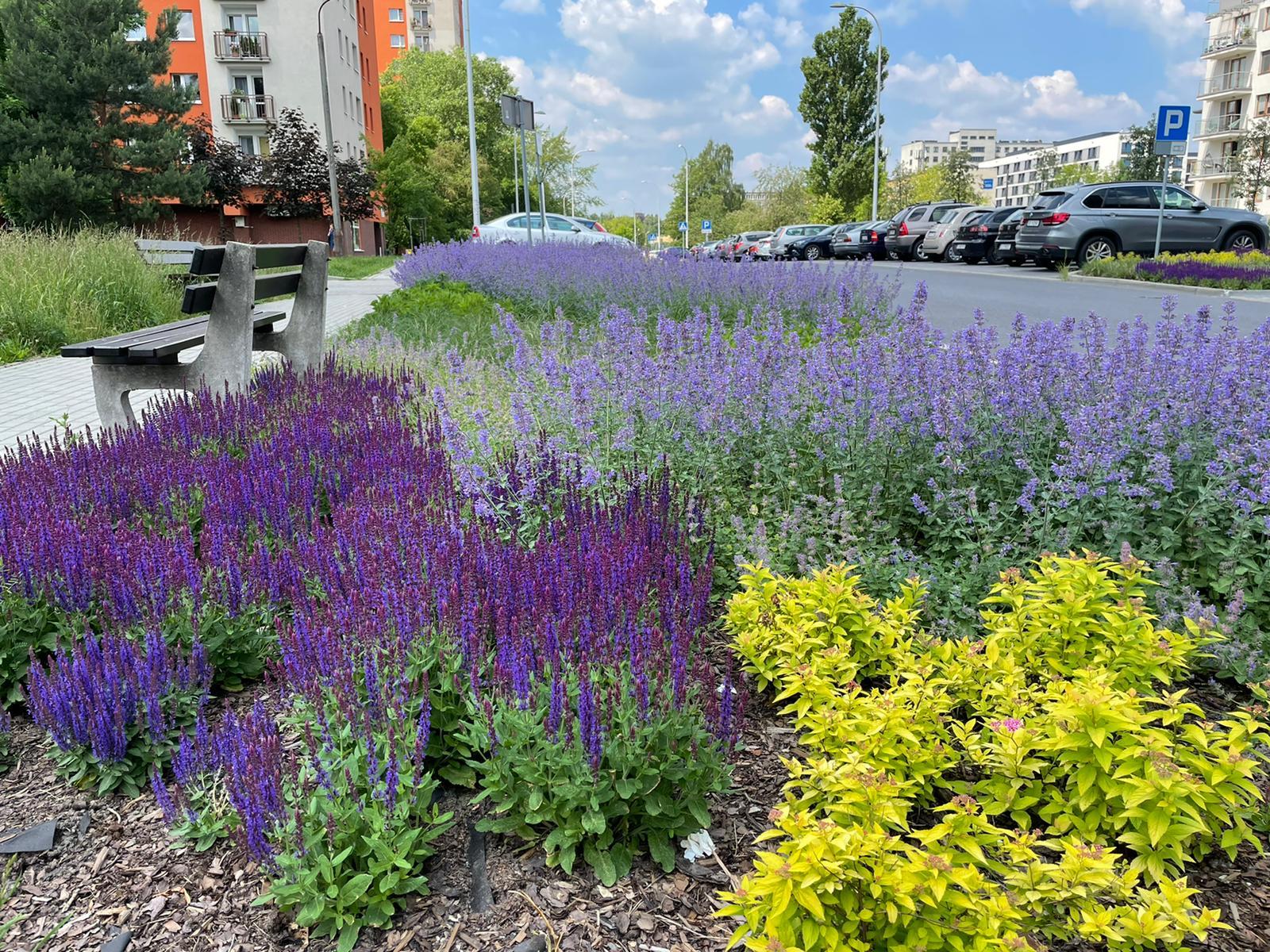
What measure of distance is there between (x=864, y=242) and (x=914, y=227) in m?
2.22

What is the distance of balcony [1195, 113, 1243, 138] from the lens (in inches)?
2977

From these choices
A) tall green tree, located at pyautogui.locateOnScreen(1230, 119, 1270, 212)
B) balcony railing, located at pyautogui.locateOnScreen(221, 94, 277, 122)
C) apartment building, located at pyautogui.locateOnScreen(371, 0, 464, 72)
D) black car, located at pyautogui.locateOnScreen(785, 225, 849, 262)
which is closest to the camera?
black car, located at pyautogui.locateOnScreen(785, 225, 849, 262)

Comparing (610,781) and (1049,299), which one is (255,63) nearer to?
(1049,299)

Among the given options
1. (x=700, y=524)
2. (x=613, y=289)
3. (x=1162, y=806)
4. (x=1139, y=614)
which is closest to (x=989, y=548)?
(x=1139, y=614)

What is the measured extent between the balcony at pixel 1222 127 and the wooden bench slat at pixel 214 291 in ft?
282

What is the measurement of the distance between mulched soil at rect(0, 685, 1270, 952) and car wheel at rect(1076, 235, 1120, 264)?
2656 cm

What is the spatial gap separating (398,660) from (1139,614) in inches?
86.6

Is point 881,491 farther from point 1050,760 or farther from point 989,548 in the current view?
point 1050,760

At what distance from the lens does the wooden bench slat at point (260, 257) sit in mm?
5305

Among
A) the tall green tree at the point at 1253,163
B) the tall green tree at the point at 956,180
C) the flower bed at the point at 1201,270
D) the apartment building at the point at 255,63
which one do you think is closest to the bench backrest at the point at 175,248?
the flower bed at the point at 1201,270

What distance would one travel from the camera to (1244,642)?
3211mm

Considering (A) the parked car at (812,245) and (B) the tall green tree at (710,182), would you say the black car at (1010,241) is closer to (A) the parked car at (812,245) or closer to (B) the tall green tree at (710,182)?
(A) the parked car at (812,245)

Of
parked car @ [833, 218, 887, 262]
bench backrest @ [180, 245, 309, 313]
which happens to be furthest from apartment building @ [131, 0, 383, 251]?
bench backrest @ [180, 245, 309, 313]

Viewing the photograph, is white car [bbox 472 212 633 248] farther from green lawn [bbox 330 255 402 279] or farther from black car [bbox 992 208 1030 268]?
black car [bbox 992 208 1030 268]
